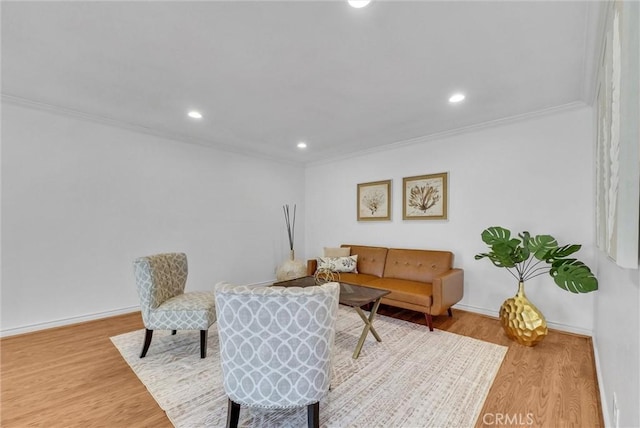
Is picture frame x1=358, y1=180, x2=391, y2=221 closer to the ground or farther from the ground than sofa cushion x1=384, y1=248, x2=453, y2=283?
farther from the ground

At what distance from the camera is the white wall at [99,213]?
2.86 m

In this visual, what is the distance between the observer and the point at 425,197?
13.0 feet

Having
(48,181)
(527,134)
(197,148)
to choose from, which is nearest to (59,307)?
(48,181)

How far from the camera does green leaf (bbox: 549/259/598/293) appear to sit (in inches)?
87.7

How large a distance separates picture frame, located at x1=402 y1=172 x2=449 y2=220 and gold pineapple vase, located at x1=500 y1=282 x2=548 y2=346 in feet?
4.62

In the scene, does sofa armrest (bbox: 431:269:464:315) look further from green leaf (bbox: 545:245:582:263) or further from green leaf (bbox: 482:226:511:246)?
green leaf (bbox: 545:245:582:263)

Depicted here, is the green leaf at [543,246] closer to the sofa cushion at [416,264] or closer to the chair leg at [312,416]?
the sofa cushion at [416,264]

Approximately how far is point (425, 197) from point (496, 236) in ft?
4.02

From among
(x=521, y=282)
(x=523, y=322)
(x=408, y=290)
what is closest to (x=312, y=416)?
(x=408, y=290)

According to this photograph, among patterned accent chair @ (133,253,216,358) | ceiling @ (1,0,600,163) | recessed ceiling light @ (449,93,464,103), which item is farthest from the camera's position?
recessed ceiling light @ (449,93,464,103)

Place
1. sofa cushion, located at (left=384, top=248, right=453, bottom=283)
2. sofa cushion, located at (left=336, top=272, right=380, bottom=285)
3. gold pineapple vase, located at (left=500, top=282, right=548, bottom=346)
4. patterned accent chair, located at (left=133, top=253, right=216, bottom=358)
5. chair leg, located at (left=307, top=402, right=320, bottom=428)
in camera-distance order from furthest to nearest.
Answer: sofa cushion, located at (left=336, top=272, right=380, bottom=285)
sofa cushion, located at (left=384, top=248, right=453, bottom=283)
gold pineapple vase, located at (left=500, top=282, right=548, bottom=346)
patterned accent chair, located at (left=133, top=253, right=216, bottom=358)
chair leg, located at (left=307, top=402, right=320, bottom=428)

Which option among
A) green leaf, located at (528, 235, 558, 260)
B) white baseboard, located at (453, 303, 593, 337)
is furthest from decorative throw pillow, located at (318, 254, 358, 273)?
green leaf, located at (528, 235, 558, 260)

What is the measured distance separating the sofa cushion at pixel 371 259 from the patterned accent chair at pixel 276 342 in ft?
9.00

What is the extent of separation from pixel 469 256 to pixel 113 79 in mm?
4429
